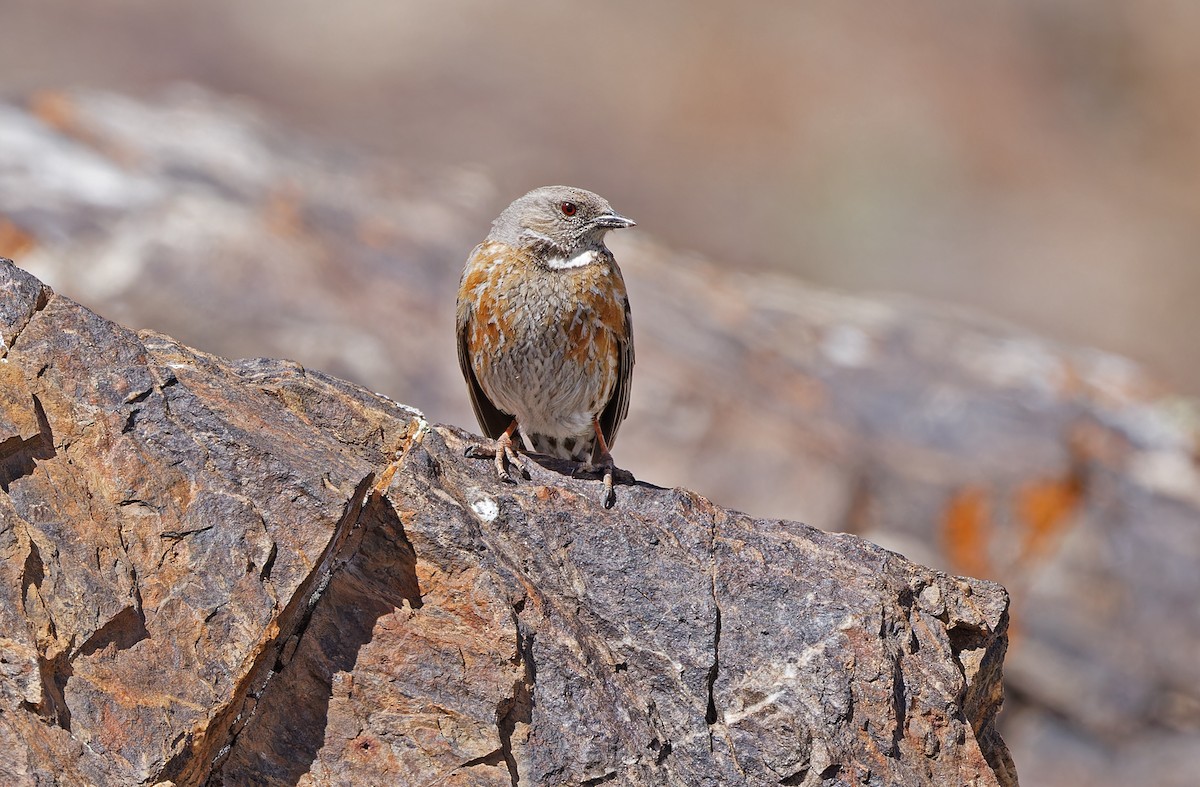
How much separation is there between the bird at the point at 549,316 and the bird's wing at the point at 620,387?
0.04 feet

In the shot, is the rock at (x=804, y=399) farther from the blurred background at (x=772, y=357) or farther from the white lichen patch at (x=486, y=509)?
the white lichen patch at (x=486, y=509)

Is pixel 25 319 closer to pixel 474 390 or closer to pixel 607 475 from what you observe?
pixel 607 475

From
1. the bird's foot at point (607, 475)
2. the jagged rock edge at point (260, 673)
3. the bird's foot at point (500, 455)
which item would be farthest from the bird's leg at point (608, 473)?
the jagged rock edge at point (260, 673)

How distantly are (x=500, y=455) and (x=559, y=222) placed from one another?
1.89 metres

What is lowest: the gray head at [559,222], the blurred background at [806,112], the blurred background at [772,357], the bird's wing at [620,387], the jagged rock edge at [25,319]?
the jagged rock edge at [25,319]

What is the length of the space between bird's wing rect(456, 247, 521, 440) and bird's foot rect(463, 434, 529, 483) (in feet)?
4.43

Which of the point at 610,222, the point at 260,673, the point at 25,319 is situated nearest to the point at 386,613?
the point at 260,673

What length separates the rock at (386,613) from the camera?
4770 mm

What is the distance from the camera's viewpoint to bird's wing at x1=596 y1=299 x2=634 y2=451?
7984mm

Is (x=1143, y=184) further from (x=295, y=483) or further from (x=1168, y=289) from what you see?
(x=295, y=483)

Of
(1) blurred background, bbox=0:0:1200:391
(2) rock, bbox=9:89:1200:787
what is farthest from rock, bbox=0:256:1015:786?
(1) blurred background, bbox=0:0:1200:391

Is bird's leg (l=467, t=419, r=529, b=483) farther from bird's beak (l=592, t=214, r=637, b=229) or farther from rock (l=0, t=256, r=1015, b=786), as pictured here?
bird's beak (l=592, t=214, r=637, b=229)

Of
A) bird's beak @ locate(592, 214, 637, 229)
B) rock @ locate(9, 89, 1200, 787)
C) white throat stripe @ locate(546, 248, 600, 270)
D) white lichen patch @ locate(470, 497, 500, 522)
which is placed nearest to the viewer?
white lichen patch @ locate(470, 497, 500, 522)

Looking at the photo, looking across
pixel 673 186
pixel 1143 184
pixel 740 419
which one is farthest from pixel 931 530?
pixel 1143 184
